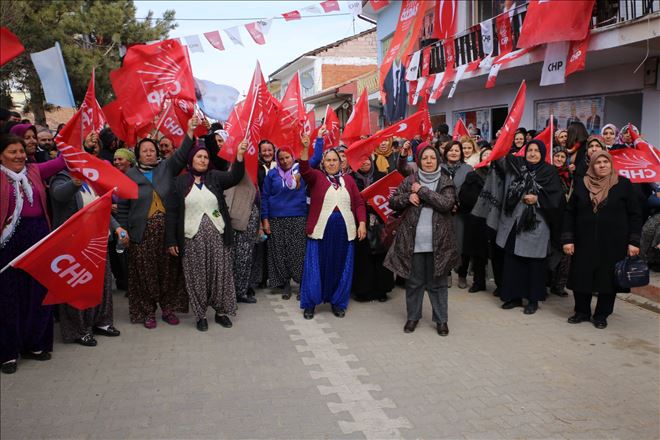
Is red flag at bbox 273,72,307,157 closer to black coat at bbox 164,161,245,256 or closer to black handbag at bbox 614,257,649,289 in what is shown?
black coat at bbox 164,161,245,256

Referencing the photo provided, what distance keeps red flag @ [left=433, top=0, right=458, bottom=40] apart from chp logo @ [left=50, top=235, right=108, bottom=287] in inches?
493

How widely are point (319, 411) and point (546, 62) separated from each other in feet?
27.4

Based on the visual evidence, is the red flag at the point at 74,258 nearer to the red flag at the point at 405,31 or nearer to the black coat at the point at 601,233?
the black coat at the point at 601,233

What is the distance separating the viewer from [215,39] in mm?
9602

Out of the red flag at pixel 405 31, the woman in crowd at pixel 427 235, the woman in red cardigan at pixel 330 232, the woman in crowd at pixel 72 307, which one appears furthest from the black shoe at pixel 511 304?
the red flag at pixel 405 31

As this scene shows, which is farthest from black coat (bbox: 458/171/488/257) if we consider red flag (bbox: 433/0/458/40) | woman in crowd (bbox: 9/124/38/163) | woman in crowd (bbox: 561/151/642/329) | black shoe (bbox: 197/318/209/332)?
red flag (bbox: 433/0/458/40)

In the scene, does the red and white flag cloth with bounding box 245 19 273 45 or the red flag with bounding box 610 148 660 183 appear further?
the red and white flag cloth with bounding box 245 19 273 45

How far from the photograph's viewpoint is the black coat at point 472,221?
683 centimetres

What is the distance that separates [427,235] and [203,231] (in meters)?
2.07

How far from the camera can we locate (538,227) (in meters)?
5.91

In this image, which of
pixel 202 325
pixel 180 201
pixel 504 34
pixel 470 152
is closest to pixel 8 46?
pixel 180 201

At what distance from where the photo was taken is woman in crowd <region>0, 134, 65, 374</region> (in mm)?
4246

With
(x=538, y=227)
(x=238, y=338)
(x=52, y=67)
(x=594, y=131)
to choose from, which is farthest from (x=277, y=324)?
(x=594, y=131)

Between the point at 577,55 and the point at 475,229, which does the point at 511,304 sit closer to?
the point at 475,229
